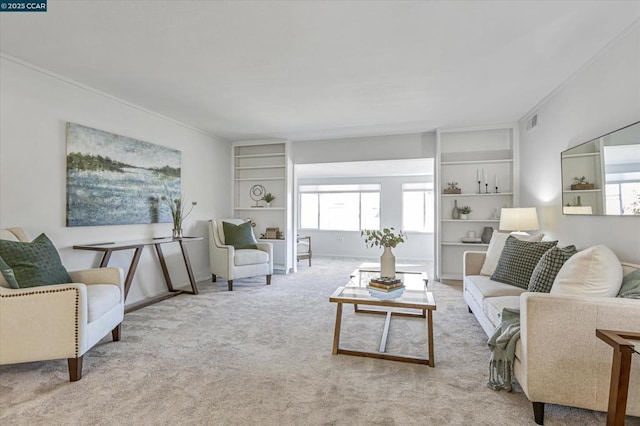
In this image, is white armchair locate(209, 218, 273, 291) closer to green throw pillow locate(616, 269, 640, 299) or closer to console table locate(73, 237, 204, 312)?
console table locate(73, 237, 204, 312)

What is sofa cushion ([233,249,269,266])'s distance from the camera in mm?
4641

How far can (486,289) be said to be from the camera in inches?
109

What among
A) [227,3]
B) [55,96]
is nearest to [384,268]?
[227,3]

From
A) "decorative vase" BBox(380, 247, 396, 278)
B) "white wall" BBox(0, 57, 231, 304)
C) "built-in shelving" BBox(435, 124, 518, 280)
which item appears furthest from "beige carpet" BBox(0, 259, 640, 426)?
"built-in shelving" BBox(435, 124, 518, 280)

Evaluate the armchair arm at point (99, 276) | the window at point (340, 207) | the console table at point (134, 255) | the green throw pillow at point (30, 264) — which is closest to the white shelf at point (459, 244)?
the window at point (340, 207)

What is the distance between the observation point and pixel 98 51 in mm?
2646

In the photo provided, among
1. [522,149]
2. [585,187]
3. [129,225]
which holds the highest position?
[522,149]

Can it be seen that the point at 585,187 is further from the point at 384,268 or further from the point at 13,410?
the point at 13,410

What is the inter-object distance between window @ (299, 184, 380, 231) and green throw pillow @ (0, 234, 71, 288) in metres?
6.80

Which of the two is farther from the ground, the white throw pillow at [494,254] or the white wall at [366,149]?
the white wall at [366,149]

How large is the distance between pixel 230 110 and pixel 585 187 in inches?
150

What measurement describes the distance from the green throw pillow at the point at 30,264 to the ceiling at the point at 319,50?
5.02 ft

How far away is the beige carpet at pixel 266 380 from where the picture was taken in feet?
5.70

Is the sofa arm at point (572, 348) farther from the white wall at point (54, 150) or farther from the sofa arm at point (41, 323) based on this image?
the white wall at point (54, 150)
